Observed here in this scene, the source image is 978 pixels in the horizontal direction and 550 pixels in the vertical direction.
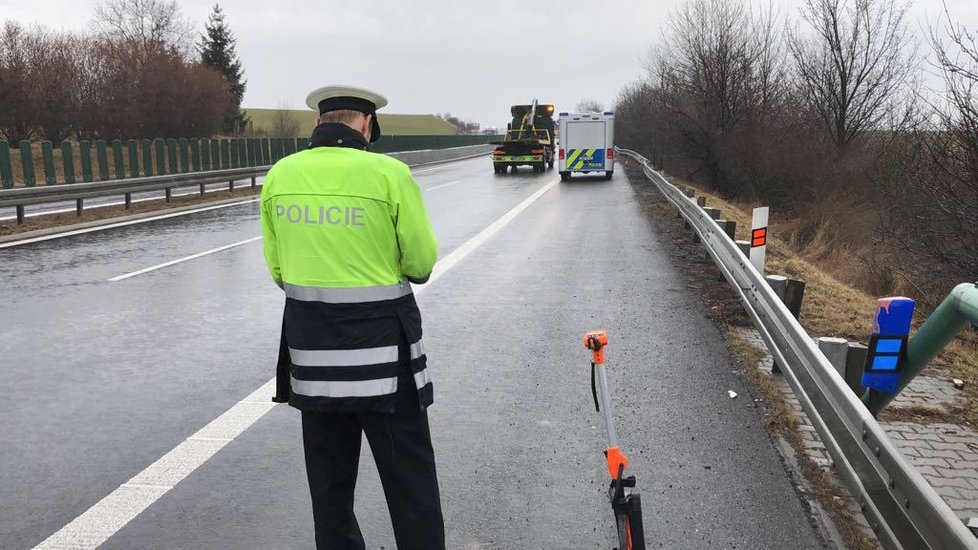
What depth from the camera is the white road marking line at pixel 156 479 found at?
3455 mm

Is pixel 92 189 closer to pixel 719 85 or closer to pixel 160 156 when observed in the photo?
pixel 160 156

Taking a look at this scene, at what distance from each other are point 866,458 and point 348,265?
2159 mm

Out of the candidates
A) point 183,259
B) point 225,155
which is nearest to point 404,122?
point 225,155

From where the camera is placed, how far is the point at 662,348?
6559mm

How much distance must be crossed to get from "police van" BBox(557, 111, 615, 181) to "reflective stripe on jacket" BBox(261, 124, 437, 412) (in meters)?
27.1

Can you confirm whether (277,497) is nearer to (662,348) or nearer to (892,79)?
(662,348)

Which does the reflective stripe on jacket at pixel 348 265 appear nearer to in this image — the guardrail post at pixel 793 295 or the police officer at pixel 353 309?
the police officer at pixel 353 309

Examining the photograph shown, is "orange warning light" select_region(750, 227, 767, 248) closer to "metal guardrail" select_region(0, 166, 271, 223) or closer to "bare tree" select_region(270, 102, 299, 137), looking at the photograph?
"metal guardrail" select_region(0, 166, 271, 223)

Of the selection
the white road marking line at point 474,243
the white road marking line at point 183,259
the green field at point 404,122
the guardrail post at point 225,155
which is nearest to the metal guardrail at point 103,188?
the guardrail post at point 225,155

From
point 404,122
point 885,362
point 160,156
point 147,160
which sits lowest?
point 885,362

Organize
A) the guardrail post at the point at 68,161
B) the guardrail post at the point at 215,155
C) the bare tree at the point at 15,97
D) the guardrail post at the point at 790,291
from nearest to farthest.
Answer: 1. the guardrail post at the point at 790,291
2. the guardrail post at the point at 68,161
3. the guardrail post at the point at 215,155
4. the bare tree at the point at 15,97

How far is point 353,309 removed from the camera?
261 centimetres

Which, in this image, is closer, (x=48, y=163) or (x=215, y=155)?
(x=48, y=163)

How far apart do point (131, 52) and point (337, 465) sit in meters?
46.4
